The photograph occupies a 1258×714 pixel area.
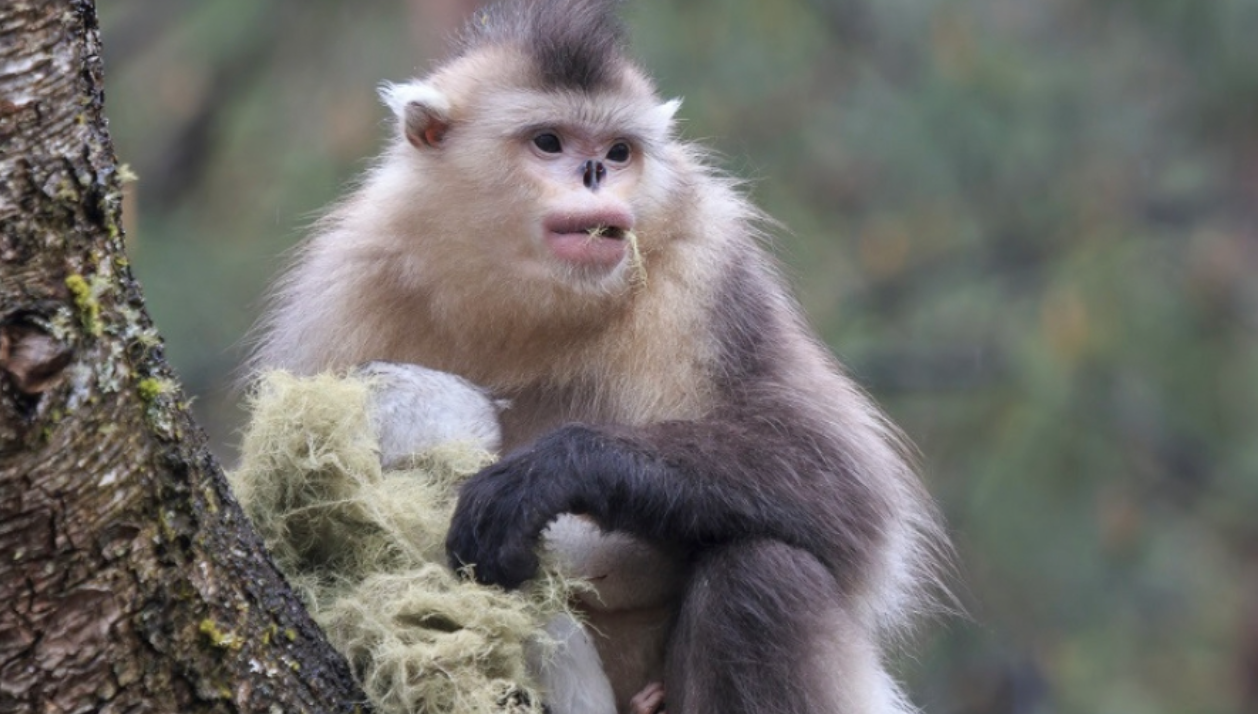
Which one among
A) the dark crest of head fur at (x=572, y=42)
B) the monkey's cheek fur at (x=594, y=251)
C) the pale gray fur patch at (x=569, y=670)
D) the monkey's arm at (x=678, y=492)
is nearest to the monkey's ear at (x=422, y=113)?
the dark crest of head fur at (x=572, y=42)

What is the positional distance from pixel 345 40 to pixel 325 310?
619 cm

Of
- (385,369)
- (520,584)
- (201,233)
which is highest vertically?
(385,369)

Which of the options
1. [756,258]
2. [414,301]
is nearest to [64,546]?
[414,301]

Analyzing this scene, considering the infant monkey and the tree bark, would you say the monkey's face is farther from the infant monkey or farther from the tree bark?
the tree bark

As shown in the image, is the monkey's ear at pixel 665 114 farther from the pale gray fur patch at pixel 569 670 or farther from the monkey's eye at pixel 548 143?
the pale gray fur patch at pixel 569 670

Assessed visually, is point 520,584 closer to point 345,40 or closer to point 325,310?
point 325,310

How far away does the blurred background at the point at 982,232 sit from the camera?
8727 millimetres

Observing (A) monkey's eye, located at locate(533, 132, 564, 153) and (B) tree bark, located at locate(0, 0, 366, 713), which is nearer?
(B) tree bark, located at locate(0, 0, 366, 713)

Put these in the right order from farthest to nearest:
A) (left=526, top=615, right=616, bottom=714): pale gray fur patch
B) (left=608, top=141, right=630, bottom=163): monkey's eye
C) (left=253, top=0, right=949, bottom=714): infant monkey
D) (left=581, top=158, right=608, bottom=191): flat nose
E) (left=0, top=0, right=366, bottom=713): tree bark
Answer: (left=608, top=141, right=630, bottom=163): monkey's eye
(left=581, top=158, right=608, bottom=191): flat nose
(left=253, top=0, right=949, bottom=714): infant monkey
(left=526, top=615, right=616, bottom=714): pale gray fur patch
(left=0, top=0, right=366, bottom=713): tree bark

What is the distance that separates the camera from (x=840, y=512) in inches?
142

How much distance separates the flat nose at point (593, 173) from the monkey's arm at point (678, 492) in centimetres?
59

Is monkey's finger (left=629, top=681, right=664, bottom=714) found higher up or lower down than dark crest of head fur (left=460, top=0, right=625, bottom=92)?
lower down

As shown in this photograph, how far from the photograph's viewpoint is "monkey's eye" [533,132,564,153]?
13.0 feet

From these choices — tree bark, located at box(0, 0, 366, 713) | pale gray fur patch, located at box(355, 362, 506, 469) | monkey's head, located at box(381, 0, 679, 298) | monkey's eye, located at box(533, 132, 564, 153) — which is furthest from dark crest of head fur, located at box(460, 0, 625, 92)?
tree bark, located at box(0, 0, 366, 713)
